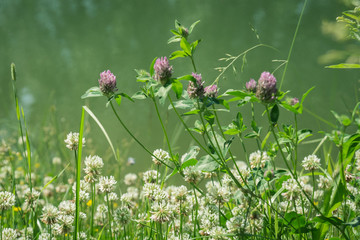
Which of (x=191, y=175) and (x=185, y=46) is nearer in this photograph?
(x=185, y=46)

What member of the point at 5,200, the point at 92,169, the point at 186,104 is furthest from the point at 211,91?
the point at 5,200

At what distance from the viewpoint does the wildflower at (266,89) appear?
0.92 meters

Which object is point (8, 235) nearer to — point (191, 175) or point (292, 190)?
point (191, 175)

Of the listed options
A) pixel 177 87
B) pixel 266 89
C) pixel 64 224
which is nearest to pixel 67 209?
pixel 64 224

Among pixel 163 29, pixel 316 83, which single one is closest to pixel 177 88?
pixel 316 83

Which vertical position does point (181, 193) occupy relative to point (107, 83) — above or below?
below

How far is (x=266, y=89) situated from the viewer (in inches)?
36.1

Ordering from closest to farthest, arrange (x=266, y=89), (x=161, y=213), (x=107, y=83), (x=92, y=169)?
1. (x=266, y=89)
2. (x=107, y=83)
3. (x=161, y=213)
4. (x=92, y=169)

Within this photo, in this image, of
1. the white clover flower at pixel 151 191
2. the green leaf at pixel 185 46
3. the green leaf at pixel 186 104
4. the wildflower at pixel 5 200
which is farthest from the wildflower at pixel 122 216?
the green leaf at pixel 185 46

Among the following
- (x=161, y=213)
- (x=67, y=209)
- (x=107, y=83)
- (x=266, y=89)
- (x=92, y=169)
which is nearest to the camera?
(x=266, y=89)

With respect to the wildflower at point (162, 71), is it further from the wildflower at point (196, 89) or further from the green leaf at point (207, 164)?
the green leaf at point (207, 164)

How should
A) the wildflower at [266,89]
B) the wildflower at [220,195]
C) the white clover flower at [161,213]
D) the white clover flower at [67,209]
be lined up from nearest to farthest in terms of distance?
the wildflower at [266,89] < the white clover flower at [161,213] < the wildflower at [220,195] < the white clover flower at [67,209]

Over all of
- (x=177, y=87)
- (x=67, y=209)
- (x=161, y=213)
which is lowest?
(x=161, y=213)

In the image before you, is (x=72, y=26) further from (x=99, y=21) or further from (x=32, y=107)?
(x=32, y=107)
